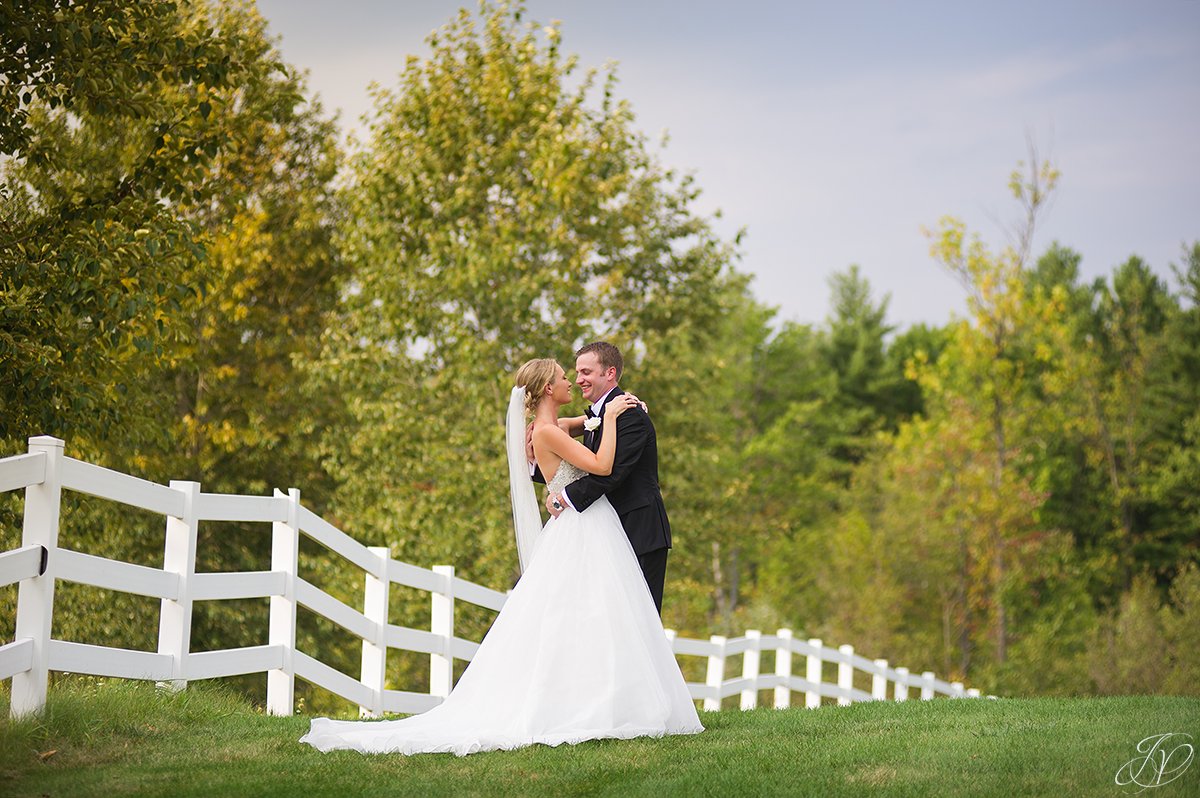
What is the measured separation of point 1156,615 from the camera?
105 feet

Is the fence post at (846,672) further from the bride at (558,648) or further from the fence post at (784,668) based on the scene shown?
the bride at (558,648)

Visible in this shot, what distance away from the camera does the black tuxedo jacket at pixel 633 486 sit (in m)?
7.54

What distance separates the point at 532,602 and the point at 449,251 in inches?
591

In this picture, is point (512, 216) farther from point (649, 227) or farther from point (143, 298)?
point (143, 298)

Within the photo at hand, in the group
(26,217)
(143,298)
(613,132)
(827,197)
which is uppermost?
(827,197)

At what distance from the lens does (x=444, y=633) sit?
35.3 feet

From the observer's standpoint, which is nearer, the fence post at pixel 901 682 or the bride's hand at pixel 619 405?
the bride's hand at pixel 619 405

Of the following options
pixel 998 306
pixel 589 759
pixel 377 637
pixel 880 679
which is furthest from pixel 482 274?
pixel 998 306

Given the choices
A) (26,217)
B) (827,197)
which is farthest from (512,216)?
(827,197)

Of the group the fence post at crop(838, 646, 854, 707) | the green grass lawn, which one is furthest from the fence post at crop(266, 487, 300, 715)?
the fence post at crop(838, 646, 854, 707)

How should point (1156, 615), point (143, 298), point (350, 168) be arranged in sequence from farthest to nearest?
point (1156, 615) < point (350, 168) < point (143, 298)

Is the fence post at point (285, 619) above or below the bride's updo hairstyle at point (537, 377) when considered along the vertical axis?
below

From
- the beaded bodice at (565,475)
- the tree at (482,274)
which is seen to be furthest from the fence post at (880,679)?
the beaded bodice at (565,475)

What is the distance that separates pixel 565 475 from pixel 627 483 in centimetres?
40
